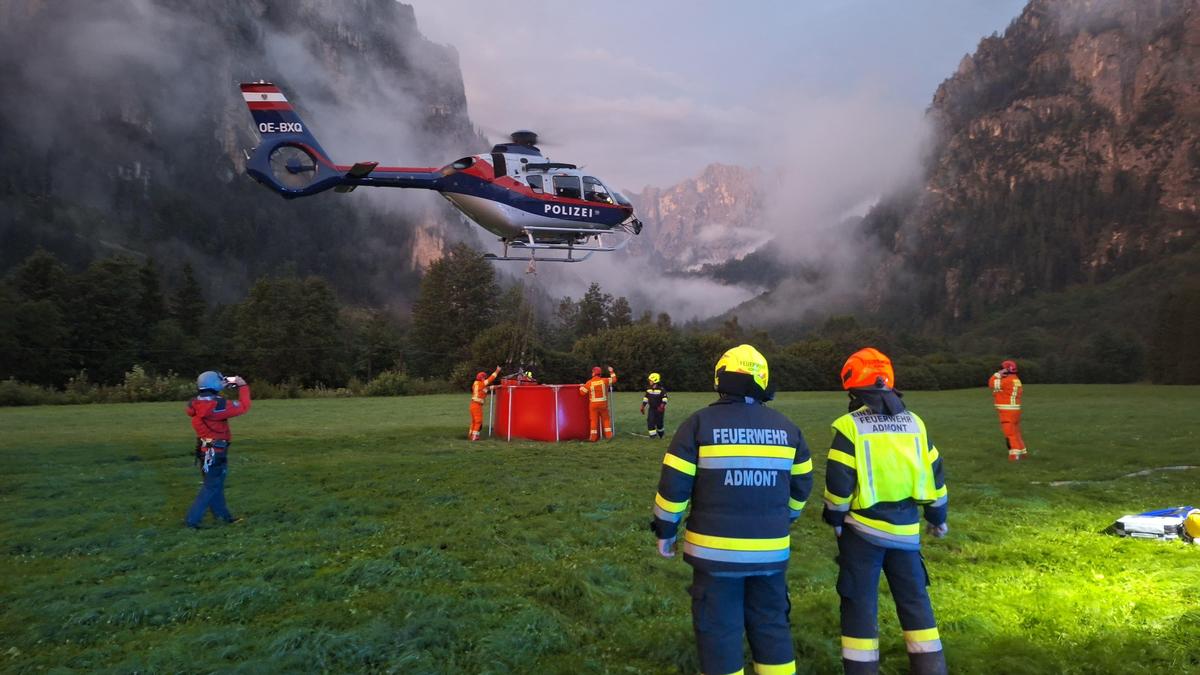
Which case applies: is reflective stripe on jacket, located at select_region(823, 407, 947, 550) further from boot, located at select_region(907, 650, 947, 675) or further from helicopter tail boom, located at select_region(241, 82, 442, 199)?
helicopter tail boom, located at select_region(241, 82, 442, 199)

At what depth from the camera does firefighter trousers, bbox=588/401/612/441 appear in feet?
67.7

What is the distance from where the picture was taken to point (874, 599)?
4664 mm

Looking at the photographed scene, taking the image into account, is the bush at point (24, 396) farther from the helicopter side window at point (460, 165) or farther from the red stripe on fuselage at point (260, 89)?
the helicopter side window at point (460, 165)

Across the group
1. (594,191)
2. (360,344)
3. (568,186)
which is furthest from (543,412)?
(360,344)

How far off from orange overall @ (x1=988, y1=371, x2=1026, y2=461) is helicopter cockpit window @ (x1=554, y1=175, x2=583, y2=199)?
1035 cm

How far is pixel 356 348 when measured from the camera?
86125mm

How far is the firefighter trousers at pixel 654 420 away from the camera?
21.0 m

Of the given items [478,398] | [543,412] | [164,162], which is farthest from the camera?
[164,162]

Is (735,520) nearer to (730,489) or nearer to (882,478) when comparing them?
(730,489)

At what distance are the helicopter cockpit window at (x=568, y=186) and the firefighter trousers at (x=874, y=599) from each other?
13.0 meters

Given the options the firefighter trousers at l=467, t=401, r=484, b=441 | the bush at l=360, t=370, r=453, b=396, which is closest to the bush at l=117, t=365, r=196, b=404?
the bush at l=360, t=370, r=453, b=396

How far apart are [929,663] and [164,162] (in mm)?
188692

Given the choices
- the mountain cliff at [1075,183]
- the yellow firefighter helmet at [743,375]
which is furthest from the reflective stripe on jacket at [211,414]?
the mountain cliff at [1075,183]

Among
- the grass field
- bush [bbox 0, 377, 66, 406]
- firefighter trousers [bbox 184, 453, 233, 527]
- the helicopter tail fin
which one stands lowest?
the grass field
